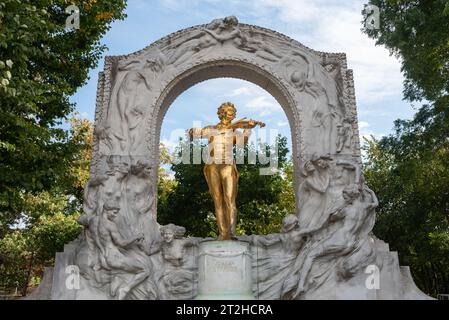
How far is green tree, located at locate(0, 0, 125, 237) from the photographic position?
26.1 ft

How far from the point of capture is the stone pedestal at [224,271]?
8422 mm

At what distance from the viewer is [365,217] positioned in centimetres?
877

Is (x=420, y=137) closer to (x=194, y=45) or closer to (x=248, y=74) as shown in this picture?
(x=248, y=74)

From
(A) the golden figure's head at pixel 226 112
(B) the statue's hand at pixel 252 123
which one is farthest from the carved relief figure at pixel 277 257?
(A) the golden figure's head at pixel 226 112

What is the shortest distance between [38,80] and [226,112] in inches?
207

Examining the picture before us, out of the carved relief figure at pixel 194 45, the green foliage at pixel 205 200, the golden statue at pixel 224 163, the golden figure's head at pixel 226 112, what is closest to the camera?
the golden statue at pixel 224 163

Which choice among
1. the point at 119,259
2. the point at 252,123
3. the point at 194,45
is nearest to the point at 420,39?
the point at 252,123

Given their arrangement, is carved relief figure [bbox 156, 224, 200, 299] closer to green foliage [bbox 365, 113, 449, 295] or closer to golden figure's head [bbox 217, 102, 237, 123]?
golden figure's head [bbox 217, 102, 237, 123]

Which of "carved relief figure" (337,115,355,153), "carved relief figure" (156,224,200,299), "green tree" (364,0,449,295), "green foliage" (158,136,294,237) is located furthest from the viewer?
"green foliage" (158,136,294,237)

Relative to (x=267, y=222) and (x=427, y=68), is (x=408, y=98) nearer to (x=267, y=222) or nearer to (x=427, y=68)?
(x=427, y=68)

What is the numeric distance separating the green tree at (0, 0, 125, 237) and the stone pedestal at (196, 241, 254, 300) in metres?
4.32

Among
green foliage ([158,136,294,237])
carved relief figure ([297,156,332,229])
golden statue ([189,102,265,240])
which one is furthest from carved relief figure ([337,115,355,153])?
green foliage ([158,136,294,237])

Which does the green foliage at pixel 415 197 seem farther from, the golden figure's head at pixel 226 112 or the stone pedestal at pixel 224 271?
the stone pedestal at pixel 224 271
